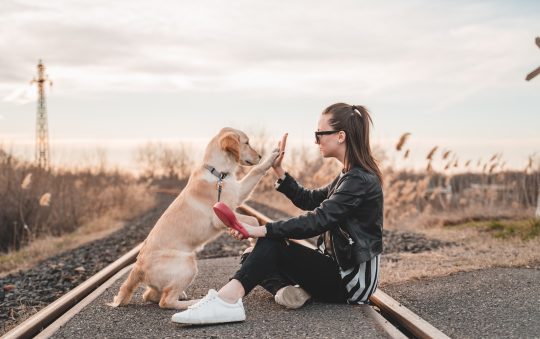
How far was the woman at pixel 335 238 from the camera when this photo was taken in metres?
4.15

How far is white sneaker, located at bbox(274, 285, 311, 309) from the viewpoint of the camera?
4.39 meters

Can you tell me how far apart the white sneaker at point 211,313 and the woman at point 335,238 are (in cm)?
8

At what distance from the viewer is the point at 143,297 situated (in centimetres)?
492

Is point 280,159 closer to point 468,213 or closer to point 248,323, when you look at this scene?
point 248,323

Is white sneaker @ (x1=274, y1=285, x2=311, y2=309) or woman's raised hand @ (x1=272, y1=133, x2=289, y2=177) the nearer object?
white sneaker @ (x1=274, y1=285, x2=311, y2=309)

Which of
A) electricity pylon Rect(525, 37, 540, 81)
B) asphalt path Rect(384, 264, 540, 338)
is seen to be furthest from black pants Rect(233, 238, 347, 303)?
electricity pylon Rect(525, 37, 540, 81)

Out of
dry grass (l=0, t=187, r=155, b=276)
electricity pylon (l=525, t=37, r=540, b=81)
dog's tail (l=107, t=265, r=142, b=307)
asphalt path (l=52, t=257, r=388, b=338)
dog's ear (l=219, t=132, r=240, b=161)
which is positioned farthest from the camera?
electricity pylon (l=525, t=37, r=540, b=81)

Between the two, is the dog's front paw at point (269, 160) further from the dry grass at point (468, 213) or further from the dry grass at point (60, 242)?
the dry grass at point (60, 242)

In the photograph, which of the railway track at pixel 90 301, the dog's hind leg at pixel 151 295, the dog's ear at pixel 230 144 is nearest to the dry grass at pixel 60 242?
the railway track at pixel 90 301

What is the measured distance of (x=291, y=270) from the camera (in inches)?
173

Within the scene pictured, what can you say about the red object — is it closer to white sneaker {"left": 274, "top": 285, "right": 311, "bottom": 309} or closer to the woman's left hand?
the woman's left hand

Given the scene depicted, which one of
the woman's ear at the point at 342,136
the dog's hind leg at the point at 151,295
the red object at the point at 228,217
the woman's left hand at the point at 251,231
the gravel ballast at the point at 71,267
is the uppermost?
the woman's ear at the point at 342,136

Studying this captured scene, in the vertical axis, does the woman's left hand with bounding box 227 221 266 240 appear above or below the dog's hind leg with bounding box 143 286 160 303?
above

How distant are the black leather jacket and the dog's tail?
114 centimetres
